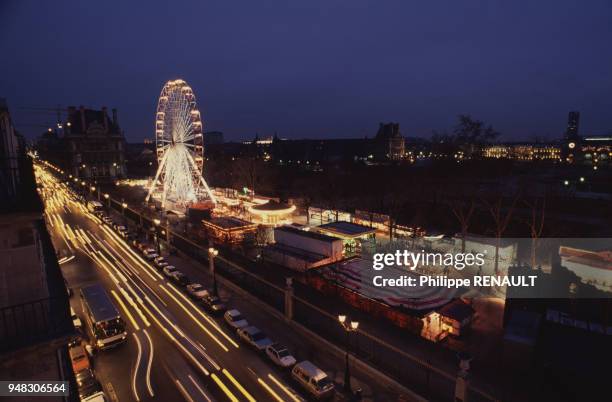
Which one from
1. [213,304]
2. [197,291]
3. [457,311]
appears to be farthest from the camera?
[197,291]

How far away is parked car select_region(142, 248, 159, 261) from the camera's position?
2275 cm

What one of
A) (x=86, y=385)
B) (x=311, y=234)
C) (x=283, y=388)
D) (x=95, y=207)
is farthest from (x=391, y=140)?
(x=86, y=385)

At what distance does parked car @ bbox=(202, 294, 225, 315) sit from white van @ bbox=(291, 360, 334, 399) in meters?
5.84

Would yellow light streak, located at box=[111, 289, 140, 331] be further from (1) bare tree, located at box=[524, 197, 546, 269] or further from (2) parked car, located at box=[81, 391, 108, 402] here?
(1) bare tree, located at box=[524, 197, 546, 269]

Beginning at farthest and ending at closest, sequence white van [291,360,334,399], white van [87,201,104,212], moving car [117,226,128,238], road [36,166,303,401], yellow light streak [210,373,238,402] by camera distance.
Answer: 1. white van [87,201,104,212]
2. moving car [117,226,128,238]
3. road [36,166,303,401]
4. yellow light streak [210,373,238,402]
5. white van [291,360,334,399]

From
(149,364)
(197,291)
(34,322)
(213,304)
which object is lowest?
(149,364)

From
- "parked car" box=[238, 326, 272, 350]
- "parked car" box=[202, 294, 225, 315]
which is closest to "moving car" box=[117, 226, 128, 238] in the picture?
"parked car" box=[202, 294, 225, 315]

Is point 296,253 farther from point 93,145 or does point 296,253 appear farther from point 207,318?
point 93,145

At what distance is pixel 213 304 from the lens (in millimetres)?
16078

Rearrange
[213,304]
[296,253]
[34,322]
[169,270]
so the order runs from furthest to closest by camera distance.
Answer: [296,253] < [169,270] < [213,304] < [34,322]

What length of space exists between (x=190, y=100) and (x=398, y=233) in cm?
2452

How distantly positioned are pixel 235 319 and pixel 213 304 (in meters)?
1.94

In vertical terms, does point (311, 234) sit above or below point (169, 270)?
above

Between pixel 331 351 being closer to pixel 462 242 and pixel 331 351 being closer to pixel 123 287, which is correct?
pixel 123 287
